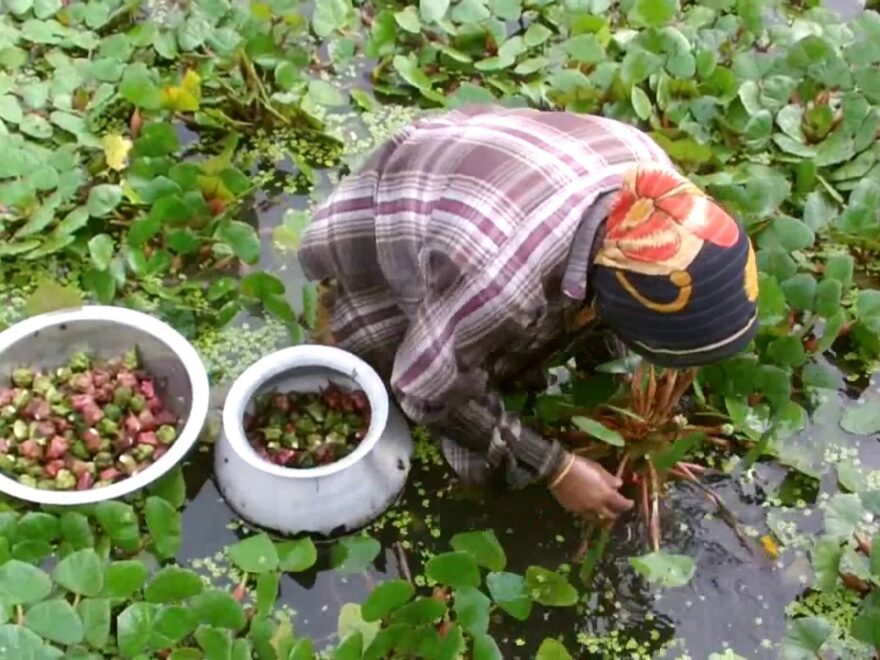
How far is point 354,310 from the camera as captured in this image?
1653mm

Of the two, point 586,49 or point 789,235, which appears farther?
point 586,49

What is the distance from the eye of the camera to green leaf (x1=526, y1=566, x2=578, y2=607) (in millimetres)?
1583

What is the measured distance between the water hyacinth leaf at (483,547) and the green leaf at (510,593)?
31 mm

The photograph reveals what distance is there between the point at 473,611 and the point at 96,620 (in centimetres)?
54

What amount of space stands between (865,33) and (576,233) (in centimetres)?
143

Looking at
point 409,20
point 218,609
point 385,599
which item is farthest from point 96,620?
point 409,20

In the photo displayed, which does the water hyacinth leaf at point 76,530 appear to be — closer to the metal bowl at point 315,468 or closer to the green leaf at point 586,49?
the metal bowl at point 315,468

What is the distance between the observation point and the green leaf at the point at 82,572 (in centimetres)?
155

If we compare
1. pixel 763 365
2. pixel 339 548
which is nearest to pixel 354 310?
pixel 339 548

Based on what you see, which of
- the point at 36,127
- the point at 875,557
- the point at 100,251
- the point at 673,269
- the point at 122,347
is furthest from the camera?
the point at 36,127

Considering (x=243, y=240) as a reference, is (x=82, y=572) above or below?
below

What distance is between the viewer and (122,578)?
156cm

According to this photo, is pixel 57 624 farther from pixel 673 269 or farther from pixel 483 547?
pixel 673 269

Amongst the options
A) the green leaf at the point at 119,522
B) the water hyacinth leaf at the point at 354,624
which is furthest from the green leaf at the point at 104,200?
the water hyacinth leaf at the point at 354,624
